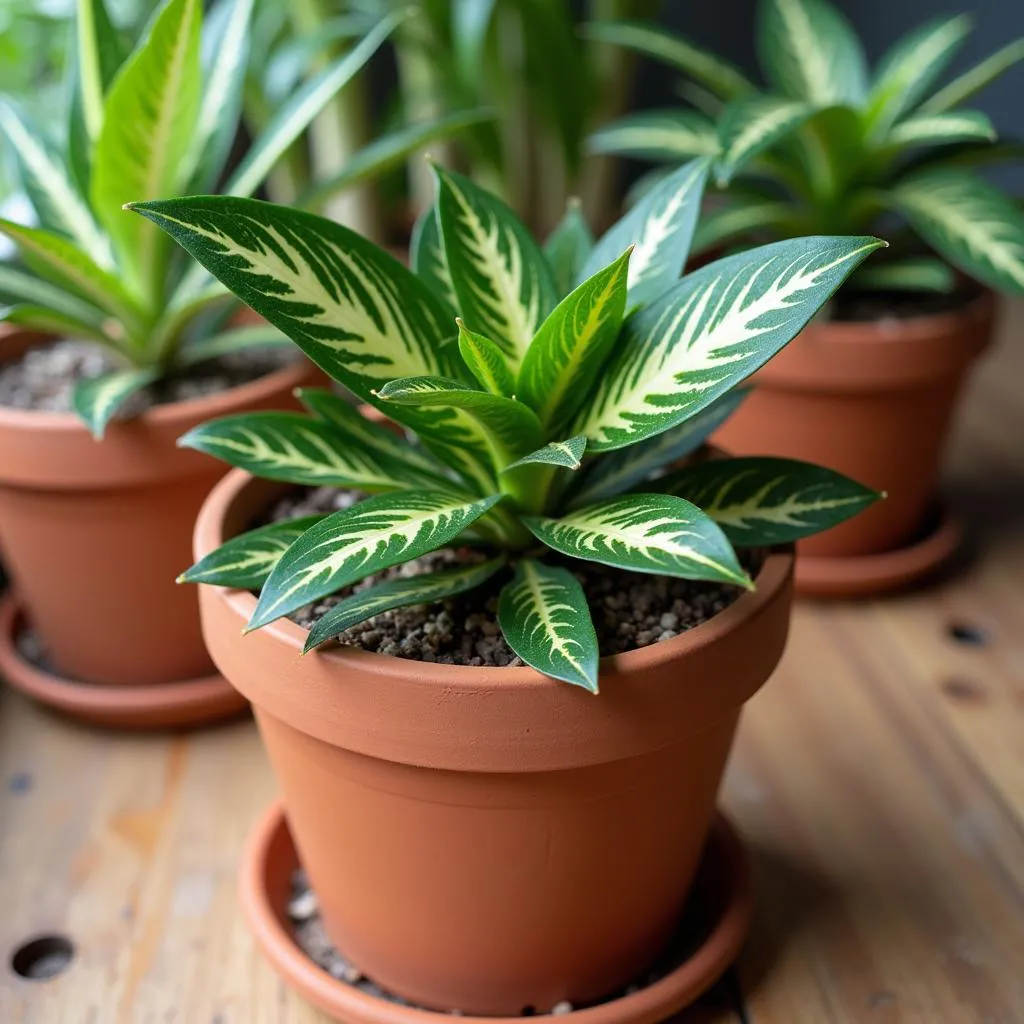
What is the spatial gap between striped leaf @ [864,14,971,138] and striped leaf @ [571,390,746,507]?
530 millimetres

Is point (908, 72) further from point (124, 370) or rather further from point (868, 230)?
point (124, 370)

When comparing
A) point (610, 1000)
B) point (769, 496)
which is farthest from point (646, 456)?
point (610, 1000)

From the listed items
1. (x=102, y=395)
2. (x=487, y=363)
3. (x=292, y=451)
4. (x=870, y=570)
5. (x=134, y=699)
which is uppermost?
(x=487, y=363)

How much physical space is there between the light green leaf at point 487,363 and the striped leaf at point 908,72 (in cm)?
65

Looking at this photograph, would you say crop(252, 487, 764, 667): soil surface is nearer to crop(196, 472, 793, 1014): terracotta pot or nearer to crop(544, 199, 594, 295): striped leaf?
crop(196, 472, 793, 1014): terracotta pot

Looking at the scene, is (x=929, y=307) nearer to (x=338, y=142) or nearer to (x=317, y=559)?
(x=338, y=142)

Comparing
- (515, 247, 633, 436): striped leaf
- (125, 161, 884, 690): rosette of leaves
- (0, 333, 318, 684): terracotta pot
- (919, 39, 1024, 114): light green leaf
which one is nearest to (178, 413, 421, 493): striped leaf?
(125, 161, 884, 690): rosette of leaves

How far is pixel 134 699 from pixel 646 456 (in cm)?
54

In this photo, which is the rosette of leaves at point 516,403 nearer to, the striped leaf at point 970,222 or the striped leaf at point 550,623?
the striped leaf at point 550,623

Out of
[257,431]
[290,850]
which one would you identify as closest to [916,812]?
[290,850]

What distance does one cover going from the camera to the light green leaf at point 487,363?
60 cm

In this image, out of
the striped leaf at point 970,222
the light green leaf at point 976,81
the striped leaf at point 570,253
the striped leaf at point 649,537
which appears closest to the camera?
the striped leaf at point 649,537

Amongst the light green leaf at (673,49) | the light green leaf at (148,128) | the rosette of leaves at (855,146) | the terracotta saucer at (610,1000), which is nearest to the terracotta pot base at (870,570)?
the rosette of leaves at (855,146)

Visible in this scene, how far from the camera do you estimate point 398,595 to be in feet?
2.04
